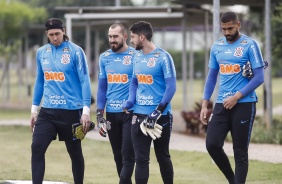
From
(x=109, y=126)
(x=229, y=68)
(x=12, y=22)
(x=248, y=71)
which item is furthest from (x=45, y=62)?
(x=12, y=22)

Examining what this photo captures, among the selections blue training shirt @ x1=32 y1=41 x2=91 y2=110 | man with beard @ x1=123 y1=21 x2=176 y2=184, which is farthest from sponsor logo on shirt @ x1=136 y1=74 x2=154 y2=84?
blue training shirt @ x1=32 y1=41 x2=91 y2=110

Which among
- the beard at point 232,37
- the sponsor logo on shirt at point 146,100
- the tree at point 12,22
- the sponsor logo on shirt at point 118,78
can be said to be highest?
the beard at point 232,37

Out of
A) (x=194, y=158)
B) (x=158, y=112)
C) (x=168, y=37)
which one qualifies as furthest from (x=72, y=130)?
(x=168, y=37)

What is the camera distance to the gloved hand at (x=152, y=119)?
948cm

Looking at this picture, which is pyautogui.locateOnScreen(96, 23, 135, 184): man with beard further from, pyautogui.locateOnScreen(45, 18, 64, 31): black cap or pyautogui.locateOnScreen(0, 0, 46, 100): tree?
pyautogui.locateOnScreen(0, 0, 46, 100): tree

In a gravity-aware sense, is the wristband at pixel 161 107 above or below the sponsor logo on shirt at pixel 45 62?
below

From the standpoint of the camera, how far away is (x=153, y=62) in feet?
31.8

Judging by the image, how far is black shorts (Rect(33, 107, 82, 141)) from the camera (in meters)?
10.2

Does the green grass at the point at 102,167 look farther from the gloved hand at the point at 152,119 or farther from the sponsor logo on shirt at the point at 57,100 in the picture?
the gloved hand at the point at 152,119

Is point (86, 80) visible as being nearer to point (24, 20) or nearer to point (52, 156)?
point (52, 156)

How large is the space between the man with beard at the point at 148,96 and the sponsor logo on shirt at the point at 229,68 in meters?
0.54

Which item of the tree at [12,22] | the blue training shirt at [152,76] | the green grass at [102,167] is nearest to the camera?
the blue training shirt at [152,76]

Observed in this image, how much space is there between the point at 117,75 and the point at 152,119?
1134 millimetres

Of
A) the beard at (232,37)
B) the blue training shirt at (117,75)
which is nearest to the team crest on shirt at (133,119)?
the blue training shirt at (117,75)
